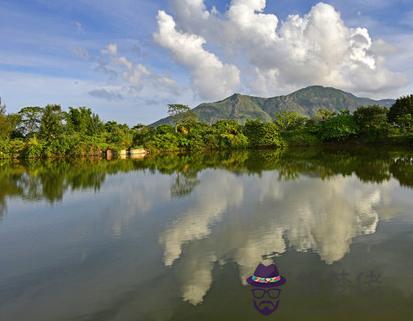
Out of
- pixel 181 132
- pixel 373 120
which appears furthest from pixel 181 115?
pixel 373 120

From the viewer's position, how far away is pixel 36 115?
44.6 meters

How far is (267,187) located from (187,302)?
33.7 feet

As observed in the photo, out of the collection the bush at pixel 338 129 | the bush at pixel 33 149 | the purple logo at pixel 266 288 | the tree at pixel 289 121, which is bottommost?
the purple logo at pixel 266 288

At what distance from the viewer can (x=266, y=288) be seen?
569 centimetres

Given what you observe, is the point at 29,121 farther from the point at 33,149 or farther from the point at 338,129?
the point at 338,129

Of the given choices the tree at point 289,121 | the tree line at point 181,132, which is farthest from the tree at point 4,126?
the tree at point 289,121

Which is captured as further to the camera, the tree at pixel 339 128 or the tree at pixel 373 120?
the tree at pixel 339 128

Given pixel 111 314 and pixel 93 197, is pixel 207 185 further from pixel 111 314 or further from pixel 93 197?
pixel 111 314

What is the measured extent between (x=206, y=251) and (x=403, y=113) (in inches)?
1692

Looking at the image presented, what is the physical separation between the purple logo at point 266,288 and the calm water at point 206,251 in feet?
0.40

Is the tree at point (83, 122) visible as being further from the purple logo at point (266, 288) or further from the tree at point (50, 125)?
the purple logo at point (266, 288)

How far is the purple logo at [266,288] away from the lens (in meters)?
5.10

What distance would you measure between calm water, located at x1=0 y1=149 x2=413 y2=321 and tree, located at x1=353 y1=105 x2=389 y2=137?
2817cm

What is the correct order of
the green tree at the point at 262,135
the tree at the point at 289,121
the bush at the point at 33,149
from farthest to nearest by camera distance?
1. the tree at the point at 289,121
2. the green tree at the point at 262,135
3. the bush at the point at 33,149
